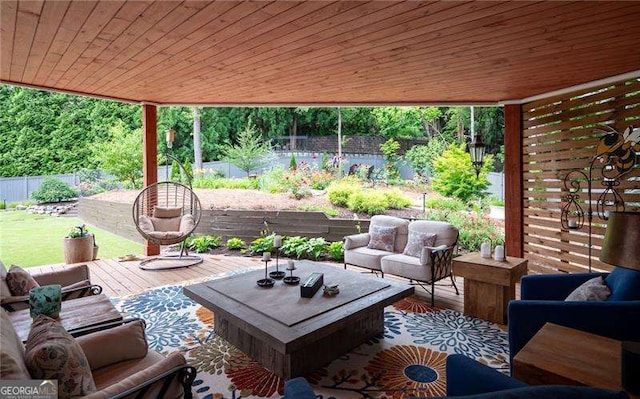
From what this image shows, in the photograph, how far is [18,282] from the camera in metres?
2.71

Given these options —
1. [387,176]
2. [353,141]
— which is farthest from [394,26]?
[353,141]

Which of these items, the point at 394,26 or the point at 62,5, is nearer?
the point at 62,5

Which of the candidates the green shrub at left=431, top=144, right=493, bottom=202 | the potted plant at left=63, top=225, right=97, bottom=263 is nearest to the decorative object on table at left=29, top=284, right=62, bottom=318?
the potted plant at left=63, top=225, right=97, bottom=263

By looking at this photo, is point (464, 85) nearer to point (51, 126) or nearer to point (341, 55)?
point (341, 55)

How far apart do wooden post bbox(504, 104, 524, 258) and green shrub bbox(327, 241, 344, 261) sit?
8.08 ft

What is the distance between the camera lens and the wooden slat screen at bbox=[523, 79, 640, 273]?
13.3 feet

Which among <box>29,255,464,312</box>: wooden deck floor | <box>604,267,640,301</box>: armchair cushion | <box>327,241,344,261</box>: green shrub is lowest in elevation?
<box>29,255,464,312</box>: wooden deck floor

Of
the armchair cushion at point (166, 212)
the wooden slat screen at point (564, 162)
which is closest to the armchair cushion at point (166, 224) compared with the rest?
the armchair cushion at point (166, 212)

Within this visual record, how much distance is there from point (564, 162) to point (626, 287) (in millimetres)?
2869

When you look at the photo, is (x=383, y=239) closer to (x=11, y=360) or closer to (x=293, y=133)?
(x=11, y=360)

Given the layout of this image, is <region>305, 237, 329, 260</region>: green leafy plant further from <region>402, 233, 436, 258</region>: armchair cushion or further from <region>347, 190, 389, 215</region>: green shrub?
<region>402, 233, 436, 258</region>: armchair cushion

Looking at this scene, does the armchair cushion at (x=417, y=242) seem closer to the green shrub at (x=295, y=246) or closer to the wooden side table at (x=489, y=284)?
the wooden side table at (x=489, y=284)

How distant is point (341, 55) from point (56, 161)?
12879 millimetres

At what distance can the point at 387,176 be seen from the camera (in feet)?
35.1
